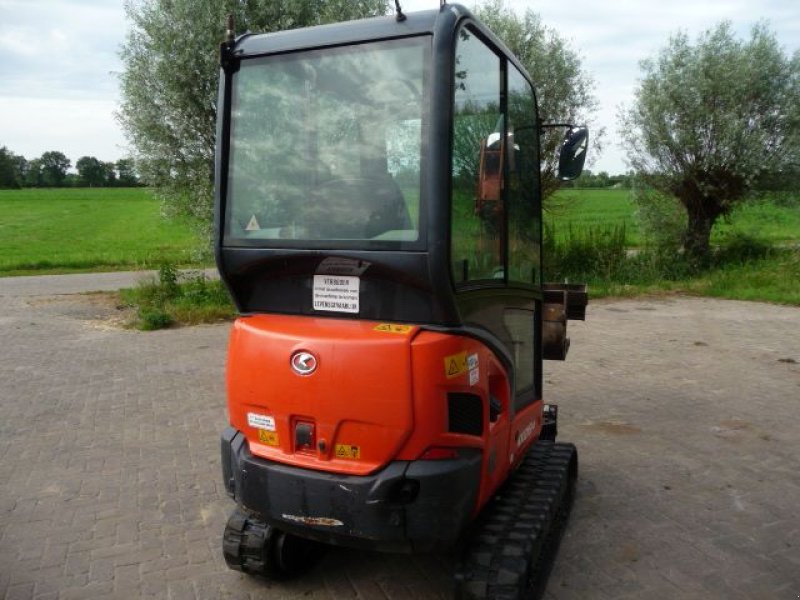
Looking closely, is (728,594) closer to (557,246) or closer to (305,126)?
(305,126)

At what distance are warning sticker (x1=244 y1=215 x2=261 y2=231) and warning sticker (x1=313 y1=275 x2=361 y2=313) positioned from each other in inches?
15.5

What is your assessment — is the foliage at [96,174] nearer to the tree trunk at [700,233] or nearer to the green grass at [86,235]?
the green grass at [86,235]

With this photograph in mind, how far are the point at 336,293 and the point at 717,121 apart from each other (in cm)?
1554

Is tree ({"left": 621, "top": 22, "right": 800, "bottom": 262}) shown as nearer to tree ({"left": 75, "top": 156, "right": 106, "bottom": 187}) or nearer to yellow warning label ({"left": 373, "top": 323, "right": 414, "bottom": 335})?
yellow warning label ({"left": 373, "top": 323, "right": 414, "bottom": 335})

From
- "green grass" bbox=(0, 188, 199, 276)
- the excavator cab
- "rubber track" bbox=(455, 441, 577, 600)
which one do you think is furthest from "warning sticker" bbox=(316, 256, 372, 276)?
"green grass" bbox=(0, 188, 199, 276)

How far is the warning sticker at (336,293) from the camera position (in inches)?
122

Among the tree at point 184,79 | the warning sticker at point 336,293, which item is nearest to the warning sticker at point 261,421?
the warning sticker at point 336,293

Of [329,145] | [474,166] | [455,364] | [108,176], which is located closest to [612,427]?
[455,364]

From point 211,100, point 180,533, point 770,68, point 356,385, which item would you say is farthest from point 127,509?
point 770,68

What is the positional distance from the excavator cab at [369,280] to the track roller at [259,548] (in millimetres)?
12

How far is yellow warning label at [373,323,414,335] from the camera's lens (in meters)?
2.93

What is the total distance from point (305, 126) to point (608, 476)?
3373 mm

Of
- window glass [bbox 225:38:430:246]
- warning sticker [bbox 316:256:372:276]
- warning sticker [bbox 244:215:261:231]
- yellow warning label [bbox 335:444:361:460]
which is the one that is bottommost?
yellow warning label [bbox 335:444:361:460]

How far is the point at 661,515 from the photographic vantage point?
4465 mm
